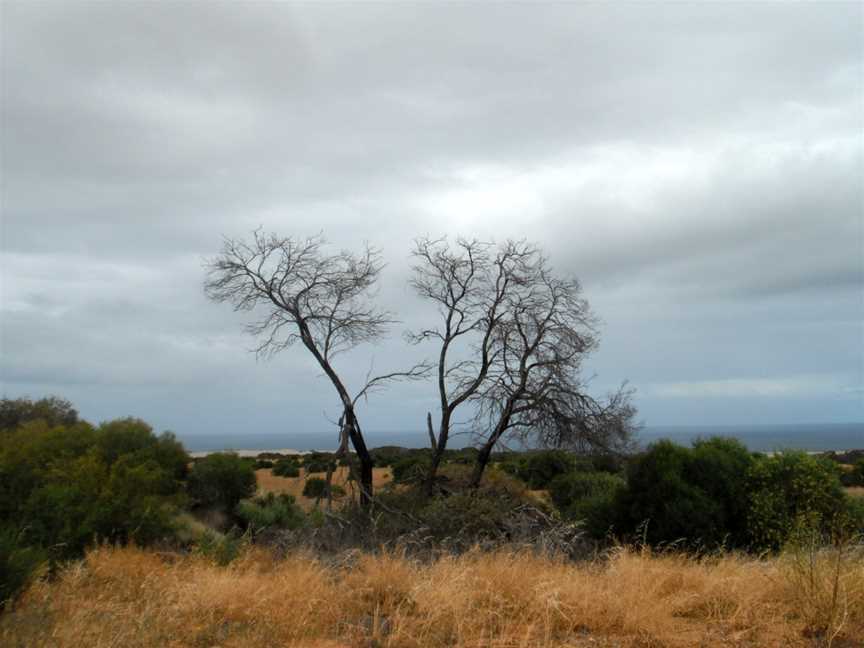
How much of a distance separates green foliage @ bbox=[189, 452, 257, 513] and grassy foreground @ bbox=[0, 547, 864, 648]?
1420 centimetres

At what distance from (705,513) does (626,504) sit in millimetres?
1686

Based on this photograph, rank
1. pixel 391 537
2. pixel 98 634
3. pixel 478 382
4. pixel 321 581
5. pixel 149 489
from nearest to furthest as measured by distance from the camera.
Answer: pixel 98 634 < pixel 321 581 < pixel 391 537 < pixel 149 489 < pixel 478 382

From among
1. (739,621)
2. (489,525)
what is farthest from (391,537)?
(739,621)

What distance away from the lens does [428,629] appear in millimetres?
6730

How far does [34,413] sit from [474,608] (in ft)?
132

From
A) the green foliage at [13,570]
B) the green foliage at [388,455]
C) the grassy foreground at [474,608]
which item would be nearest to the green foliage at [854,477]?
the green foliage at [388,455]

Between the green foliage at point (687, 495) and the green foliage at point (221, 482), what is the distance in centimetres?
1380

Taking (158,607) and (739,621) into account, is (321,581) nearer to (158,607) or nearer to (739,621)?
(158,607)

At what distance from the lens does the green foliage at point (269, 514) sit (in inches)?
731

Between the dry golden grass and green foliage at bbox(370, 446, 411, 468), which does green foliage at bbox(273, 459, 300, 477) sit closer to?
the dry golden grass

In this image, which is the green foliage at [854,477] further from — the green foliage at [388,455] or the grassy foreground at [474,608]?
the grassy foreground at [474,608]

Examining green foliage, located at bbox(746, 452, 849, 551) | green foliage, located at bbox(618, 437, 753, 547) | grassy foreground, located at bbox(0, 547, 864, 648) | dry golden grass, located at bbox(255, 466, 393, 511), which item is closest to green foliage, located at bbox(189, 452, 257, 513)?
dry golden grass, located at bbox(255, 466, 393, 511)

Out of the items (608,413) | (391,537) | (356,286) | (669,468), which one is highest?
(356,286)

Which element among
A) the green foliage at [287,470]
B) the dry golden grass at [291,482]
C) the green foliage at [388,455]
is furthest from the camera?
the green foliage at [287,470]
